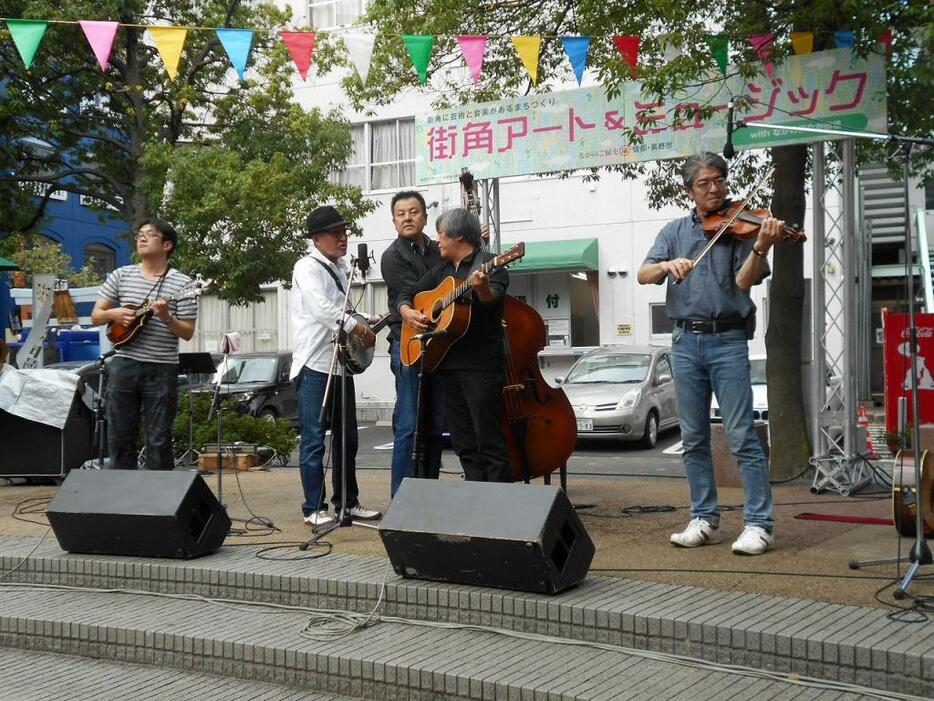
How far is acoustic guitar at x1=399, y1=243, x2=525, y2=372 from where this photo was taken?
17.4ft

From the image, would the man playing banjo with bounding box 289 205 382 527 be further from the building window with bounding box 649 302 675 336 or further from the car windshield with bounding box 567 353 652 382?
the building window with bounding box 649 302 675 336

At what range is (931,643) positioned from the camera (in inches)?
142

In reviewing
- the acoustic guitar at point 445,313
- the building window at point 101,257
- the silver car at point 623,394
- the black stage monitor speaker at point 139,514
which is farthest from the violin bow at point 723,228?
the building window at point 101,257

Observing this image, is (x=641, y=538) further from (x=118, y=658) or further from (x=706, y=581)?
(x=118, y=658)

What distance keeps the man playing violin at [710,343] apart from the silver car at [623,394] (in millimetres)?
8591

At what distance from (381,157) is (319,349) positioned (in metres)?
18.0

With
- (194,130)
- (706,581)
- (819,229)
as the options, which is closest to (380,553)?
(706,581)

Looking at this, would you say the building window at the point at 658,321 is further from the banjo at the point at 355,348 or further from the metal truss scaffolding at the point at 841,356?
the banjo at the point at 355,348

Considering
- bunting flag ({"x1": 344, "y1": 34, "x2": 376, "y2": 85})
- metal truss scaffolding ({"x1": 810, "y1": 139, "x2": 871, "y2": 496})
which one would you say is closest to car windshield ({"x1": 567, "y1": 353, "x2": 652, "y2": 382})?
metal truss scaffolding ({"x1": 810, "y1": 139, "x2": 871, "y2": 496})

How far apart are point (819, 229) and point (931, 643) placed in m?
5.22

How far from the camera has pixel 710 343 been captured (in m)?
5.27

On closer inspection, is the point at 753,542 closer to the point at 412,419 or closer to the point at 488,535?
the point at 488,535

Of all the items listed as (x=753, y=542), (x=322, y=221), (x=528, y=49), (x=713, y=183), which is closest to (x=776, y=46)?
(x=528, y=49)

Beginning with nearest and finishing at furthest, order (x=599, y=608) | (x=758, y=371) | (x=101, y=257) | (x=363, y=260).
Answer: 1. (x=599, y=608)
2. (x=363, y=260)
3. (x=758, y=371)
4. (x=101, y=257)
